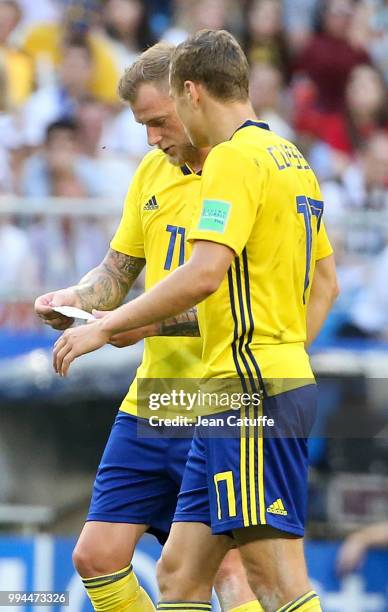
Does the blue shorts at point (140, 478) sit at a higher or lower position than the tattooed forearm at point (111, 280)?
lower

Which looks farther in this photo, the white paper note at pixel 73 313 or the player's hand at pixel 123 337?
the white paper note at pixel 73 313

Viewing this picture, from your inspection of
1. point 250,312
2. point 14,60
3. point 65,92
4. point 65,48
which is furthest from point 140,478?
point 65,48

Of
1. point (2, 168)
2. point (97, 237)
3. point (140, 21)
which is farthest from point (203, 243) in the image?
point (140, 21)

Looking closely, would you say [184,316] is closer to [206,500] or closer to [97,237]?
[206,500]

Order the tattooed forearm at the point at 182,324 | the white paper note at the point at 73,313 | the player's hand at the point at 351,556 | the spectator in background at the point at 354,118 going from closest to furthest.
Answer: the white paper note at the point at 73,313 < the tattooed forearm at the point at 182,324 < the player's hand at the point at 351,556 < the spectator in background at the point at 354,118

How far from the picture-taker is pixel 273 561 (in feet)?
12.8

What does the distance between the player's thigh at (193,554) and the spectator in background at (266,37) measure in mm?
7363

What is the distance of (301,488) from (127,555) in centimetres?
99

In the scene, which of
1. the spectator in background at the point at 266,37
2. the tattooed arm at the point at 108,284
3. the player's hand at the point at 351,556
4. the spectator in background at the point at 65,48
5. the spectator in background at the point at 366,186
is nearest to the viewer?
the tattooed arm at the point at 108,284

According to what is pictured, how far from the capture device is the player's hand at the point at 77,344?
3.87 meters

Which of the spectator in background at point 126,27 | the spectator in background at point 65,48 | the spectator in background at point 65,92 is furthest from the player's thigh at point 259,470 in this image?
the spectator in background at point 126,27

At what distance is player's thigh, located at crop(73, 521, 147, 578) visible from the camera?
465cm

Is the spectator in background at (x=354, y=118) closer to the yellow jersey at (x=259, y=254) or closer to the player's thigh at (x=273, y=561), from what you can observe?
the yellow jersey at (x=259, y=254)

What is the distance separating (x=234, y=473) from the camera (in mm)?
3961
